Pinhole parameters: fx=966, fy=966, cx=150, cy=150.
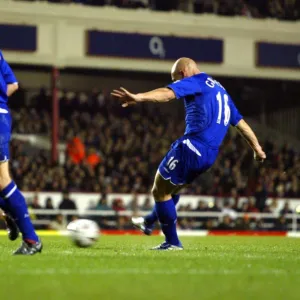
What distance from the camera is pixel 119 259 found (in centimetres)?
841

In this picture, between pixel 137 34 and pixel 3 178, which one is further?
pixel 137 34

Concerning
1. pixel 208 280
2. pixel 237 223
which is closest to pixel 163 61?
pixel 237 223

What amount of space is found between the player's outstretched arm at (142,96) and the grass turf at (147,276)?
141 cm

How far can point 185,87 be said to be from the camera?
31.9 feet

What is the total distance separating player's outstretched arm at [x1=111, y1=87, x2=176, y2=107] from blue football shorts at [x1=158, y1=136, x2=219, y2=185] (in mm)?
937

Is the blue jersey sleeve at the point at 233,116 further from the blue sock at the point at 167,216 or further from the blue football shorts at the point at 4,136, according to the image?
the blue football shorts at the point at 4,136

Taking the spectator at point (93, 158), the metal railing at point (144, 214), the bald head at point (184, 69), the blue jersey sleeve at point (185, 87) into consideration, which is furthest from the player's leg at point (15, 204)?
the spectator at point (93, 158)

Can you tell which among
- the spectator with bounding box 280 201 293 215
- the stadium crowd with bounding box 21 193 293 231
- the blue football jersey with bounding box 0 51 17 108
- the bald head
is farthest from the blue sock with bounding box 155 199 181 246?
the spectator with bounding box 280 201 293 215

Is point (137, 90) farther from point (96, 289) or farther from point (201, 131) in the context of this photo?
point (96, 289)

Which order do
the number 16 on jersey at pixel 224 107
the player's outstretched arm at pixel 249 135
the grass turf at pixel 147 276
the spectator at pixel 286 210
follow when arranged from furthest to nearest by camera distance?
the spectator at pixel 286 210, the player's outstretched arm at pixel 249 135, the number 16 on jersey at pixel 224 107, the grass turf at pixel 147 276

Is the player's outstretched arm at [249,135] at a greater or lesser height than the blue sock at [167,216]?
greater

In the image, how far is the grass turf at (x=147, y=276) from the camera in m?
5.76

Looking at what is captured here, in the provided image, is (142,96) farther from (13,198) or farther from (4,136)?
(13,198)

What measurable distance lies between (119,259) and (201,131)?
7.51ft
